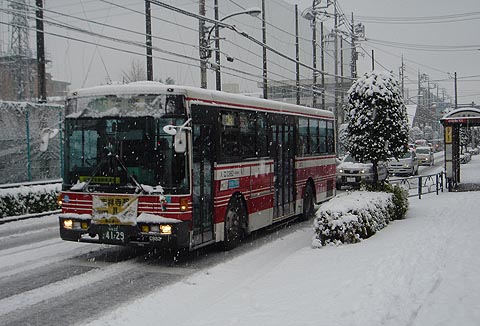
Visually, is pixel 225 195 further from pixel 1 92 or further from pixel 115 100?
pixel 1 92

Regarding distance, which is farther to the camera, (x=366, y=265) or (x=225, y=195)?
(x=225, y=195)

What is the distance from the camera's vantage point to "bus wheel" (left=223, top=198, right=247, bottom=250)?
1128 centimetres

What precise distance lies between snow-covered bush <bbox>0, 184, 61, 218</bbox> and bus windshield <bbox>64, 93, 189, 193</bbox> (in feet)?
25.0

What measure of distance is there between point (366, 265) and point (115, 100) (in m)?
5.18

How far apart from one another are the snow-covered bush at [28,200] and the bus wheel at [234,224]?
8392 millimetres

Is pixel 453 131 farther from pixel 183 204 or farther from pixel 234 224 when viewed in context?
pixel 183 204

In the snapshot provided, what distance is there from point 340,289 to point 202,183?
12.6 feet

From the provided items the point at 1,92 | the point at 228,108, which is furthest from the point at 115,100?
the point at 1,92

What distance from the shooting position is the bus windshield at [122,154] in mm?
9359

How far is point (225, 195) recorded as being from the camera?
11000 millimetres

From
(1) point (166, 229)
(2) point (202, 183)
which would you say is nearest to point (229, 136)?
(2) point (202, 183)

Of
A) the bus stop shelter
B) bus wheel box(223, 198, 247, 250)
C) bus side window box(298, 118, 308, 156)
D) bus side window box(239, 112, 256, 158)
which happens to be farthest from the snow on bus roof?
the bus stop shelter

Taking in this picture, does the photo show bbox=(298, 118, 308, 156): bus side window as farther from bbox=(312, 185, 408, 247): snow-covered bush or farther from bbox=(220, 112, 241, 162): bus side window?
bbox=(220, 112, 241, 162): bus side window

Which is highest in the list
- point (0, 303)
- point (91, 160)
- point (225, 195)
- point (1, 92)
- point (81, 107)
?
point (1, 92)
